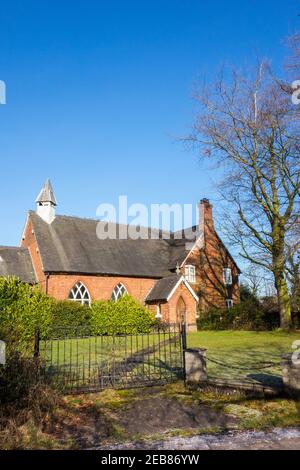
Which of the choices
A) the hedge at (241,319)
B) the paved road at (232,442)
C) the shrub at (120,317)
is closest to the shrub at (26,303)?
the shrub at (120,317)

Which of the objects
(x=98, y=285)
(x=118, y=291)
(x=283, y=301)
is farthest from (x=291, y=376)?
(x=118, y=291)

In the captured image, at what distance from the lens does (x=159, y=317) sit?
3147 cm

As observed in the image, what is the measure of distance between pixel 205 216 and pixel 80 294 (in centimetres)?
1495

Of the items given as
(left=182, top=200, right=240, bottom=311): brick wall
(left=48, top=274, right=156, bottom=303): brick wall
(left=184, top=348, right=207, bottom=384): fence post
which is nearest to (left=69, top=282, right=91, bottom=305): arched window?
(left=48, top=274, right=156, bottom=303): brick wall

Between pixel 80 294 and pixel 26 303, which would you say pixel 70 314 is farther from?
pixel 26 303

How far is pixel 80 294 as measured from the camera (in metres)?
31.1

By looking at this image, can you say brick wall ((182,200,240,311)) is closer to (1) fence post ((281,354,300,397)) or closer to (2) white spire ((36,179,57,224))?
(2) white spire ((36,179,57,224))

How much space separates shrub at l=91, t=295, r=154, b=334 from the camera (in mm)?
26500

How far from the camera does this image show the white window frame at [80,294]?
30.6 meters

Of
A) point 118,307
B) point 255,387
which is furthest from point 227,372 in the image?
point 118,307

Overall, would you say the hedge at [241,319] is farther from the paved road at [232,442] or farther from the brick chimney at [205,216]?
the paved road at [232,442]

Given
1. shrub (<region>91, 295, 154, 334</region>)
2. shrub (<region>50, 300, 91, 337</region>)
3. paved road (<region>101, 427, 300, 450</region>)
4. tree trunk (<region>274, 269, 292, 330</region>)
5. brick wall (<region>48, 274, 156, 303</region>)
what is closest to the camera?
paved road (<region>101, 427, 300, 450</region>)

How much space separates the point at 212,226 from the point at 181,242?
3484mm

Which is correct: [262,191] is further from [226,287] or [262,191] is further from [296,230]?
[226,287]
